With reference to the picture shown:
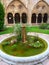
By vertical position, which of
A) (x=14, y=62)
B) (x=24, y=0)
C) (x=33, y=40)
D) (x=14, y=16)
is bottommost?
(x=14, y=62)

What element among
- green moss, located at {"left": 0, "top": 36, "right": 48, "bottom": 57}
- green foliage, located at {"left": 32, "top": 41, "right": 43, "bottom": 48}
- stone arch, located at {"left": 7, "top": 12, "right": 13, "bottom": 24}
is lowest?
green moss, located at {"left": 0, "top": 36, "right": 48, "bottom": 57}

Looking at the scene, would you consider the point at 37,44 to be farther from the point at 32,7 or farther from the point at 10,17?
the point at 32,7

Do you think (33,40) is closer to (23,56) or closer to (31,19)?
(23,56)

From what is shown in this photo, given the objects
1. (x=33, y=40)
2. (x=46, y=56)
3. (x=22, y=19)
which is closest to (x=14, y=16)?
(x=22, y=19)

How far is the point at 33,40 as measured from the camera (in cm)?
1275

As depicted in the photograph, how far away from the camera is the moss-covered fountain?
1050cm

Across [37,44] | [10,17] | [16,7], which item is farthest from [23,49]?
[16,7]

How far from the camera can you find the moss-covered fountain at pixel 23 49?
10.5 meters

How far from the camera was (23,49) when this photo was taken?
1172cm

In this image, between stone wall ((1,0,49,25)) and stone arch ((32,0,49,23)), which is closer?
stone wall ((1,0,49,25))

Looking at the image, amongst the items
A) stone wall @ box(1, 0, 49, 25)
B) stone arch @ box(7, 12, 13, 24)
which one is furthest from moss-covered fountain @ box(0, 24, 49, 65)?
stone wall @ box(1, 0, 49, 25)

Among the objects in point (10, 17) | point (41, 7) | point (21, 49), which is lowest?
point (21, 49)

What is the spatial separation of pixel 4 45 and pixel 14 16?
8.46m

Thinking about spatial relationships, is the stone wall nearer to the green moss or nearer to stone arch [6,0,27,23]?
stone arch [6,0,27,23]
